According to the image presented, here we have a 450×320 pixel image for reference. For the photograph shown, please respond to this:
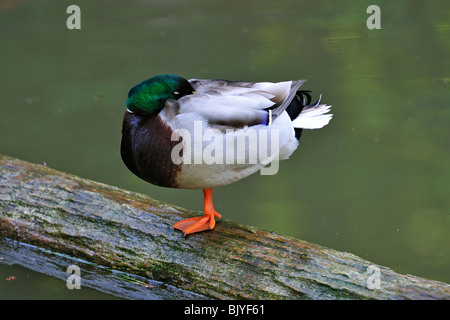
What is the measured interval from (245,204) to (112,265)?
122 cm

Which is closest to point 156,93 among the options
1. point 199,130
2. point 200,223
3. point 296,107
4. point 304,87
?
point 199,130

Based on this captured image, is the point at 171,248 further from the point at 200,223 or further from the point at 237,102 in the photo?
the point at 237,102

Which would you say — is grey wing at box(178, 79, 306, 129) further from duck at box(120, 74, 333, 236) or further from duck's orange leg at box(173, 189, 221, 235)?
duck's orange leg at box(173, 189, 221, 235)

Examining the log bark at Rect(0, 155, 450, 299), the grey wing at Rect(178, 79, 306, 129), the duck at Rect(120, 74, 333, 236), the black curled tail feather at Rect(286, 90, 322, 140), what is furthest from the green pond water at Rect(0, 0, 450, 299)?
the grey wing at Rect(178, 79, 306, 129)

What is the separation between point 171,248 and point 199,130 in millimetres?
647

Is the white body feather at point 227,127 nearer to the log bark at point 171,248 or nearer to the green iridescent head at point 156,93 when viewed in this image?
the green iridescent head at point 156,93

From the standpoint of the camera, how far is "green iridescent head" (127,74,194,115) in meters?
2.82

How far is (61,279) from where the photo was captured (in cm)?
332

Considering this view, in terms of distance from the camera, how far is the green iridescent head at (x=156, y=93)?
282 cm

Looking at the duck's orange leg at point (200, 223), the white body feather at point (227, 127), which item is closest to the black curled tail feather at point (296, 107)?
the white body feather at point (227, 127)

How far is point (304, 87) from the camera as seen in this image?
18.5 ft

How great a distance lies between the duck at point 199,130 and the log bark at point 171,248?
18 cm

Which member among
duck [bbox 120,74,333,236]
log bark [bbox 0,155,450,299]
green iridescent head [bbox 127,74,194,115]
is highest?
green iridescent head [bbox 127,74,194,115]

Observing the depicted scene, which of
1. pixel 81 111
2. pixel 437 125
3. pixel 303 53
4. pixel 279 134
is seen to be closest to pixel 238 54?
pixel 303 53
